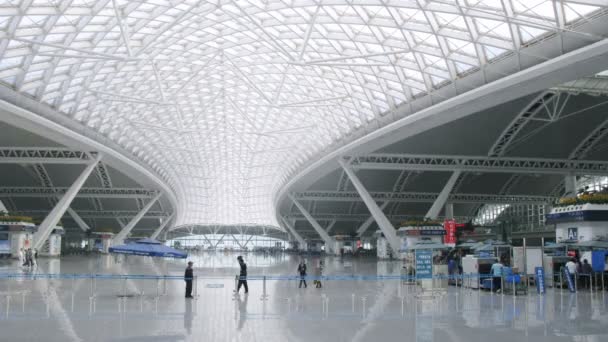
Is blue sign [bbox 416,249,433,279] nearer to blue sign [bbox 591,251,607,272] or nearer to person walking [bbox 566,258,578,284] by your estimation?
person walking [bbox 566,258,578,284]

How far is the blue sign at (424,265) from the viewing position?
76.1 ft

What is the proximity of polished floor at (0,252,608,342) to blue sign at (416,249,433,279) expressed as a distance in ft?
3.01

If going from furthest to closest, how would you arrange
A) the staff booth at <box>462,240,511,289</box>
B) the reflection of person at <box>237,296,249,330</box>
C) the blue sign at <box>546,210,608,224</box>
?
the blue sign at <box>546,210,608,224</box> → the staff booth at <box>462,240,511,289</box> → the reflection of person at <box>237,296,249,330</box>

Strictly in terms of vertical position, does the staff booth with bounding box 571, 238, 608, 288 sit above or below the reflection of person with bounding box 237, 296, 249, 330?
above

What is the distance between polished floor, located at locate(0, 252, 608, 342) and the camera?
12.0 metres

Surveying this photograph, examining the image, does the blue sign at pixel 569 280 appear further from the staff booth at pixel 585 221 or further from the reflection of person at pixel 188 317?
the reflection of person at pixel 188 317

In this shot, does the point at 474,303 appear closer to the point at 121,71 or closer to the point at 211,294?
the point at 211,294

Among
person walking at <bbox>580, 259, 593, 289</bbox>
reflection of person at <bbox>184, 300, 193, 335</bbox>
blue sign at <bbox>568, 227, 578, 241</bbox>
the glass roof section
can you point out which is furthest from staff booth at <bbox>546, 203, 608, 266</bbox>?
reflection of person at <bbox>184, 300, 193, 335</bbox>

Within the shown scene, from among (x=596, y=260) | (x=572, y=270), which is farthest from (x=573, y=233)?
(x=572, y=270)

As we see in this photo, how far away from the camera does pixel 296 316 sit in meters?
15.1

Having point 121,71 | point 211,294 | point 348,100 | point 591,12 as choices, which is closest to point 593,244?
point 591,12

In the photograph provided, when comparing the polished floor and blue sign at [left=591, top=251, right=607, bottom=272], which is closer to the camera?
the polished floor

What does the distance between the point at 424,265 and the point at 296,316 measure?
9841 mm

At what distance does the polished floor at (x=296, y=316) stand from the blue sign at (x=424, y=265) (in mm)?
917
